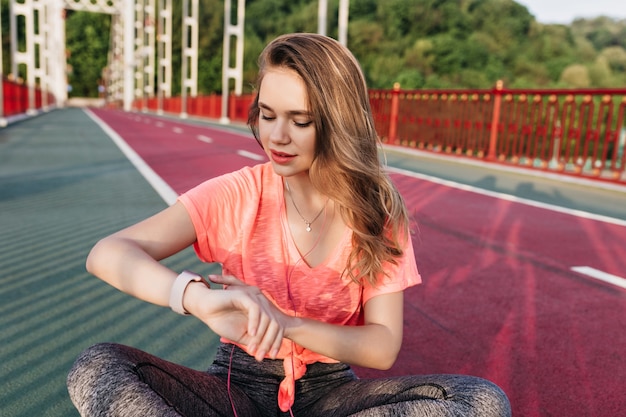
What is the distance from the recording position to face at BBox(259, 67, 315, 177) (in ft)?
5.99

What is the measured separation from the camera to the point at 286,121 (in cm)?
185

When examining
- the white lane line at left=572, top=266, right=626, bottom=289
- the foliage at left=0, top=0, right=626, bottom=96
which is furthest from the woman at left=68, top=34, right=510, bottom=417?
the foliage at left=0, top=0, right=626, bottom=96

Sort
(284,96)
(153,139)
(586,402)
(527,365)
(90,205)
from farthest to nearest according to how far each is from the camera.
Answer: (153,139) → (90,205) → (527,365) → (586,402) → (284,96)

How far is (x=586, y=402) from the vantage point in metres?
2.68

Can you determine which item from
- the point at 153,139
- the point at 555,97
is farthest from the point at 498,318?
the point at 153,139

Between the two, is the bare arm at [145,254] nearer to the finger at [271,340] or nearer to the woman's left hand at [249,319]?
the woman's left hand at [249,319]

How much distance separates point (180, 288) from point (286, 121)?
1.81 ft

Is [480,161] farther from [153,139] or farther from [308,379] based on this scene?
[308,379]

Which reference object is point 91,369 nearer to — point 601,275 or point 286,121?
point 286,121

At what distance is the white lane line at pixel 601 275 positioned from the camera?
4.53m

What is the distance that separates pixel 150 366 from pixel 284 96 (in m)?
0.78

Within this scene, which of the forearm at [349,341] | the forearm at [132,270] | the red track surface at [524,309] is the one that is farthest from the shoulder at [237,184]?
the red track surface at [524,309]

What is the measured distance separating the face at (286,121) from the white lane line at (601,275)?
332cm

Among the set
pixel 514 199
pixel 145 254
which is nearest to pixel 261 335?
pixel 145 254
